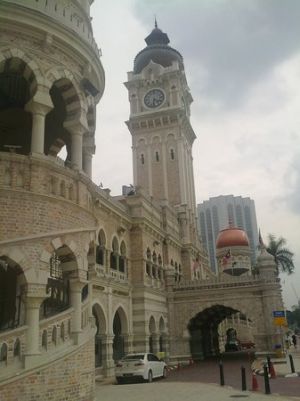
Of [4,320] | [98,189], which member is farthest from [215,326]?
[4,320]

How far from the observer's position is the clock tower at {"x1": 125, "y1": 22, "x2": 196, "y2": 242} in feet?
132

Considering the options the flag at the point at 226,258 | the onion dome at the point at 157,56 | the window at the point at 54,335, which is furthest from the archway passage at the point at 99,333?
the onion dome at the point at 157,56

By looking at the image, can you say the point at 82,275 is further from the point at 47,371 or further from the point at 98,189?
the point at 98,189

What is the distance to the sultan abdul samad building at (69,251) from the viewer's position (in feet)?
32.8

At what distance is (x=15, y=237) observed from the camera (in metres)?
10.0

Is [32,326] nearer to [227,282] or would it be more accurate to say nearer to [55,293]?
[55,293]

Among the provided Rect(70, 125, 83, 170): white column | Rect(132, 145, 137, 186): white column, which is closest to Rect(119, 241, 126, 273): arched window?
Rect(70, 125, 83, 170): white column

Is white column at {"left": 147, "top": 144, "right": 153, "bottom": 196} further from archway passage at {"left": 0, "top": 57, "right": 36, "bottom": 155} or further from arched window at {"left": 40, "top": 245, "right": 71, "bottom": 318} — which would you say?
arched window at {"left": 40, "top": 245, "right": 71, "bottom": 318}

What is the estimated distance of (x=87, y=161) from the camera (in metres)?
14.5

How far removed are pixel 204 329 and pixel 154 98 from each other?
872 inches

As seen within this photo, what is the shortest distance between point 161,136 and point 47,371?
33698 millimetres

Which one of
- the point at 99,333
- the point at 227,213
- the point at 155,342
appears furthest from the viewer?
the point at 227,213

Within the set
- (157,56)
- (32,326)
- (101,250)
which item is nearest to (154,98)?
(157,56)

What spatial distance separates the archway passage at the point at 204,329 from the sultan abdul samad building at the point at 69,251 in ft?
0.81
